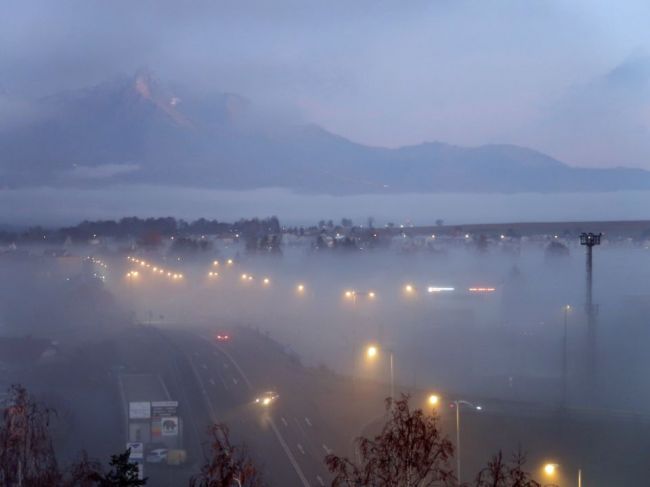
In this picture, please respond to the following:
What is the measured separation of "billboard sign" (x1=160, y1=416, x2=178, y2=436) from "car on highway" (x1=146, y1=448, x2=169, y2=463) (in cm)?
28

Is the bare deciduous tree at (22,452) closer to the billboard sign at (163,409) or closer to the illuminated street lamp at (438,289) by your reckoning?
the billboard sign at (163,409)

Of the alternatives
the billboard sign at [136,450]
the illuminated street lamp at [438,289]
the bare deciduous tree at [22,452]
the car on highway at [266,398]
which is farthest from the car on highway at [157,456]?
the illuminated street lamp at [438,289]

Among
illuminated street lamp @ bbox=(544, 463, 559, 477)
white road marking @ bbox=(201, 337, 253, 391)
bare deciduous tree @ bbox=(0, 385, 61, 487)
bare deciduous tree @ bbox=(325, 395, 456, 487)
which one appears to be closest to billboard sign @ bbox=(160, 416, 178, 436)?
white road marking @ bbox=(201, 337, 253, 391)

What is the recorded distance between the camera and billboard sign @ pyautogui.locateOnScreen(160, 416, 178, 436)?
7578 millimetres

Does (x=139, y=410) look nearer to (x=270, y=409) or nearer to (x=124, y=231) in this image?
(x=270, y=409)

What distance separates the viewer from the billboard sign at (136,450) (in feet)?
23.0

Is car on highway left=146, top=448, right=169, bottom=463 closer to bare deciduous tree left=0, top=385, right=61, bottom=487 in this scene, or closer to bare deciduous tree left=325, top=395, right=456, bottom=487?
bare deciduous tree left=0, top=385, right=61, bottom=487

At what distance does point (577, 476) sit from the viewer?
22.0 feet

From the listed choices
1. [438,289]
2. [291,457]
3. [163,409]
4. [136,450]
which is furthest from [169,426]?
[438,289]

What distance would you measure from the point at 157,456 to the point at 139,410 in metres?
0.68

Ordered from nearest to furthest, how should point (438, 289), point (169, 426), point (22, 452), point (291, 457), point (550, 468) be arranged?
point (22, 452) < point (550, 468) < point (291, 457) < point (169, 426) < point (438, 289)

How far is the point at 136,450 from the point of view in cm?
717

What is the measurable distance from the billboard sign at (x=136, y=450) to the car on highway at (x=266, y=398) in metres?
1.92

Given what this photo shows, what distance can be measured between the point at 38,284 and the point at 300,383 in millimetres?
9405
